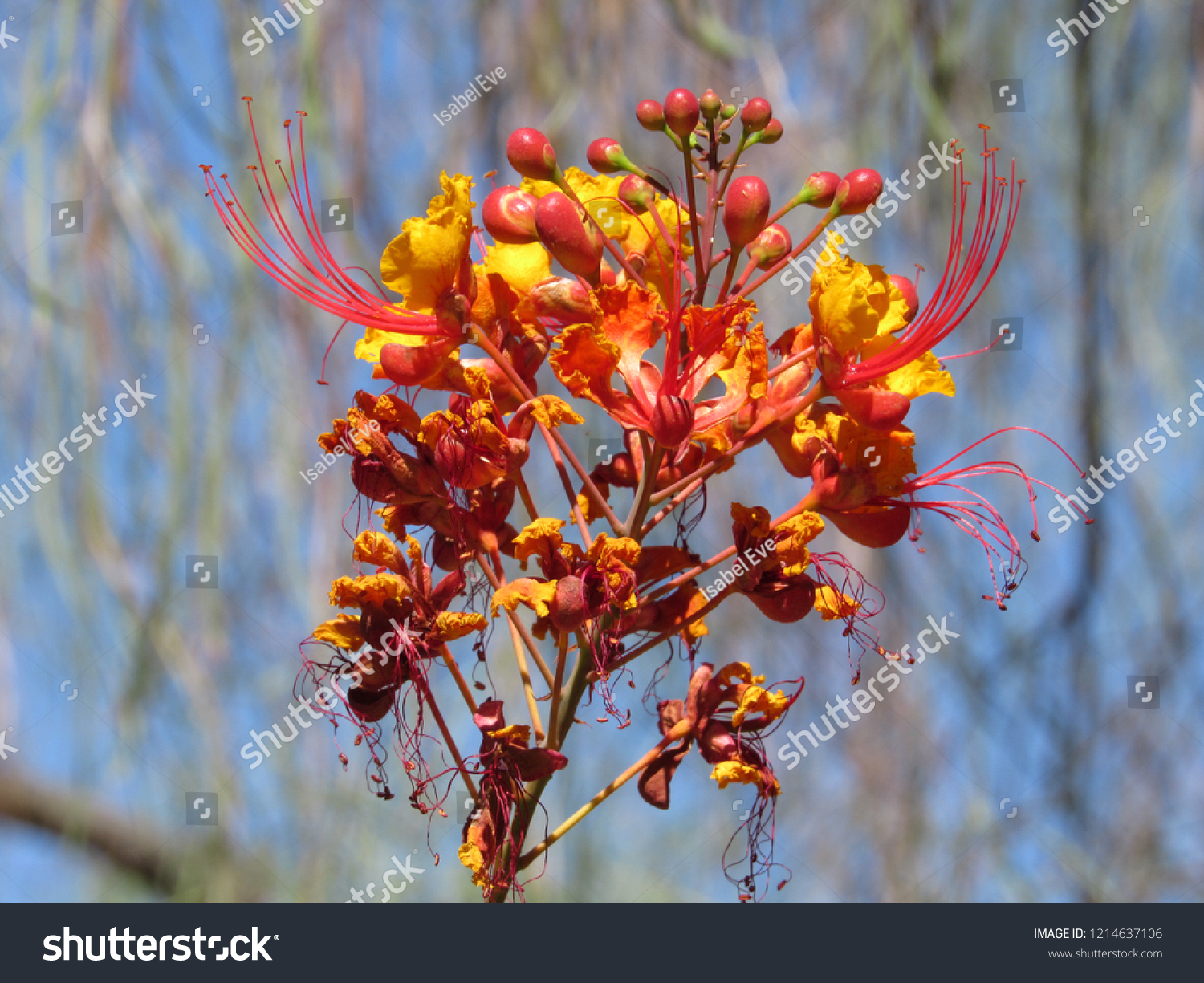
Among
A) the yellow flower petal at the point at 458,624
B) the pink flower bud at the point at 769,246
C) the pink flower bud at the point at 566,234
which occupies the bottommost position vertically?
the yellow flower petal at the point at 458,624

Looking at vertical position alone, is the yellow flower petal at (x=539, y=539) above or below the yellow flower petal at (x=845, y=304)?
below

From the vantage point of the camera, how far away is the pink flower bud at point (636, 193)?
0.82 m

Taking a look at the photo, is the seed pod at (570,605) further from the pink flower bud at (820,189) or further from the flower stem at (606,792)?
the pink flower bud at (820,189)

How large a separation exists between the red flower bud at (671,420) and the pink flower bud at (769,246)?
0.14 m

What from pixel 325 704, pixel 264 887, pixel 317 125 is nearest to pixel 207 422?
pixel 317 125

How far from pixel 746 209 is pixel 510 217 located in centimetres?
16

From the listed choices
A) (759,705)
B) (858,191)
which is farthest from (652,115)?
(759,705)

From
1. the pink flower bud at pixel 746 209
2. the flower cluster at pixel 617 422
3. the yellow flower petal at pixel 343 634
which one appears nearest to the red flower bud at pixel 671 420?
the flower cluster at pixel 617 422

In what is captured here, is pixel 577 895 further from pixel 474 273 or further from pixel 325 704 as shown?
pixel 474 273

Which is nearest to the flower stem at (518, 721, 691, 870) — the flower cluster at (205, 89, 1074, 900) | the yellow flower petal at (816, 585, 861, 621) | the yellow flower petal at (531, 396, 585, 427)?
the flower cluster at (205, 89, 1074, 900)

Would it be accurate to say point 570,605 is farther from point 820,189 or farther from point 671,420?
point 820,189

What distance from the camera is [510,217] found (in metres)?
0.83

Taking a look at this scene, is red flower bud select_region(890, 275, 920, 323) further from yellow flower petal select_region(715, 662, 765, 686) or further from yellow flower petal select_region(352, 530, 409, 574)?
yellow flower petal select_region(352, 530, 409, 574)

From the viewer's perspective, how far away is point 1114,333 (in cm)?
202
